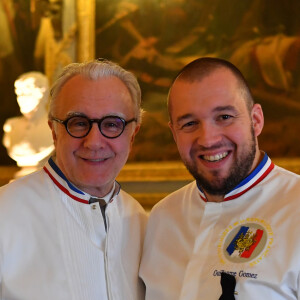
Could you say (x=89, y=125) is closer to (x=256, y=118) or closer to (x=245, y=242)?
(x=256, y=118)

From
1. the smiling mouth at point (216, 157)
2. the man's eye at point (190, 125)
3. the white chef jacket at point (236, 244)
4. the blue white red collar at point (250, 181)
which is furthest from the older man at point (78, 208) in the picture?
the blue white red collar at point (250, 181)

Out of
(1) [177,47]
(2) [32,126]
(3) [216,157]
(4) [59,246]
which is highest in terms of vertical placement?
(1) [177,47]

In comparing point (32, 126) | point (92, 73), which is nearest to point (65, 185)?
point (92, 73)

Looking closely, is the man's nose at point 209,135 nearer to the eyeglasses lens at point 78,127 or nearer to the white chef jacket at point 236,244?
the white chef jacket at point 236,244

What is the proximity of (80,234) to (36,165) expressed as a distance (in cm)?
287

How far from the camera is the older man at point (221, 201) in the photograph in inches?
85.9

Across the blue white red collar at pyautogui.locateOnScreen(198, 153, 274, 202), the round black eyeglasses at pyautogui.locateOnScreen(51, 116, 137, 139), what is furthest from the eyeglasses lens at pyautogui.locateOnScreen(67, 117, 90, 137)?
the blue white red collar at pyautogui.locateOnScreen(198, 153, 274, 202)

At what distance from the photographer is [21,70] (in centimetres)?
647

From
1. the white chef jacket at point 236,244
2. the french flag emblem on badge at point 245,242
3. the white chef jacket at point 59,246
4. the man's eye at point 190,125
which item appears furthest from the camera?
the man's eye at point 190,125

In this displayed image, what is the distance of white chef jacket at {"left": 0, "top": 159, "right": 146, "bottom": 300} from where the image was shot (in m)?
2.30

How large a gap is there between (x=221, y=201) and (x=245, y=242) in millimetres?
280

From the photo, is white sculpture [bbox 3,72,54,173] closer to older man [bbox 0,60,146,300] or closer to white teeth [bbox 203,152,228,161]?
older man [bbox 0,60,146,300]

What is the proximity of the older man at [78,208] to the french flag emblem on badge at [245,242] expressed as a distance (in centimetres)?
57

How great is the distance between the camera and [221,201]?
246 centimetres
